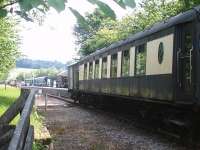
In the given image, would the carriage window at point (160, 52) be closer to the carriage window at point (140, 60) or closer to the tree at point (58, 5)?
the carriage window at point (140, 60)

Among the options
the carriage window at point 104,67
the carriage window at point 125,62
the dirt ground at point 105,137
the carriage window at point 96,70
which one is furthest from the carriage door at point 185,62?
the carriage window at point 96,70

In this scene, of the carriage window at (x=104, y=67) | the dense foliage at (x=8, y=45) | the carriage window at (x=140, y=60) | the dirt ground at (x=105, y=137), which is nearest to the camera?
the dirt ground at (x=105, y=137)

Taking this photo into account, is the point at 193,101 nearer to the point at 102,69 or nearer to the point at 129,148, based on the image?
the point at 129,148

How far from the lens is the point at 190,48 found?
11164mm

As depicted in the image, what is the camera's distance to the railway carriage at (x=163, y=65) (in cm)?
1095

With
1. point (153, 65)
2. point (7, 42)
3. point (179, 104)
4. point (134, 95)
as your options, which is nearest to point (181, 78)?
point (179, 104)

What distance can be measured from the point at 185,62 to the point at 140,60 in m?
4.15

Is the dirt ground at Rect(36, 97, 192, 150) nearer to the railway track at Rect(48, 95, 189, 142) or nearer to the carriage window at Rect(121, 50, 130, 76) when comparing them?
the railway track at Rect(48, 95, 189, 142)

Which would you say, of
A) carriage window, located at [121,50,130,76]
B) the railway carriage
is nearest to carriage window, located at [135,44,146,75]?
the railway carriage

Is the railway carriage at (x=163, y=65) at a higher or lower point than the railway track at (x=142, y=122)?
higher

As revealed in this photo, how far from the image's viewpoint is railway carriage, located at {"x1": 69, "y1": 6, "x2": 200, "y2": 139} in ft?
35.9

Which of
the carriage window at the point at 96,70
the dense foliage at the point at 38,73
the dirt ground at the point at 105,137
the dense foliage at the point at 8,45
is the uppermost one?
the dense foliage at the point at 38,73

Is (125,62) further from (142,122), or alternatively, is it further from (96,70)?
(96,70)

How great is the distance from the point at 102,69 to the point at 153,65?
836cm
